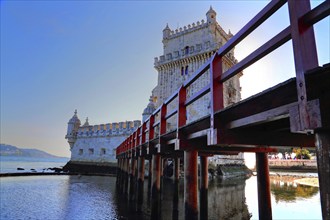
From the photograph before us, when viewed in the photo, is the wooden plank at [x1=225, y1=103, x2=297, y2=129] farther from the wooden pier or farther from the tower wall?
the tower wall

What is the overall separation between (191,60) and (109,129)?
758 inches

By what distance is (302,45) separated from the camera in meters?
2.25

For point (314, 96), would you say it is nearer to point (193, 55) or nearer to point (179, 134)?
point (179, 134)

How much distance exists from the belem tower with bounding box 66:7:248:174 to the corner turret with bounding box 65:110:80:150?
124 cm

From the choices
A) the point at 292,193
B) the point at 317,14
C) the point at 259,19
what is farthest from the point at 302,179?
the point at 317,14

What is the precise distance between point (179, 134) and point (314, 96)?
4207 mm

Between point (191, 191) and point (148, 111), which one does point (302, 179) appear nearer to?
point (148, 111)

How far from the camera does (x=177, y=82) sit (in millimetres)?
34969

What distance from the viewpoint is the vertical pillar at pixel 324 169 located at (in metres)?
1.86

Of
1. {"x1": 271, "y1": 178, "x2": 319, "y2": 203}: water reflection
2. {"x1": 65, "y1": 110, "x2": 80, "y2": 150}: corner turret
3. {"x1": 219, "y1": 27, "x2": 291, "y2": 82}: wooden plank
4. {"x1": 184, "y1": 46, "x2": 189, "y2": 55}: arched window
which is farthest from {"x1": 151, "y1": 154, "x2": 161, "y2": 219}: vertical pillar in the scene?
{"x1": 65, "y1": 110, "x2": 80, "y2": 150}: corner turret

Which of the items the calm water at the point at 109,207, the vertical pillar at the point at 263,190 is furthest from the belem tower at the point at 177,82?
the vertical pillar at the point at 263,190

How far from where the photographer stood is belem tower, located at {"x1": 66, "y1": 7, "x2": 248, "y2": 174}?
31977 mm

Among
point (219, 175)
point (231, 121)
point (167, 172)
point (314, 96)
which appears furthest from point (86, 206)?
→ point (219, 175)

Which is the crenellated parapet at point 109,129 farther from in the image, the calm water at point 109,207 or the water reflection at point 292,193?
the water reflection at point 292,193
